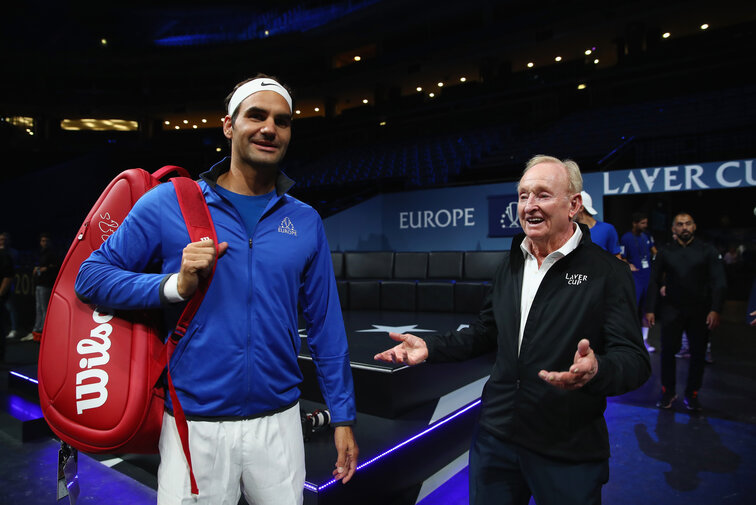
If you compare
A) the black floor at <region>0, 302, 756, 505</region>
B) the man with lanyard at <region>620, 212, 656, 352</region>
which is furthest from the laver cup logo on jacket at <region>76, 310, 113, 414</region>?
the man with lanyard at <region>620, 212, 656, 352</region>

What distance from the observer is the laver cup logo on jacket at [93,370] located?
3.68 ft

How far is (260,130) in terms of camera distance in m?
1.24

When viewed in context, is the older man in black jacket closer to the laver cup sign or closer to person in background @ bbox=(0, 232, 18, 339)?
Result: person in background @ bbox=(0, 232, 18, 339)

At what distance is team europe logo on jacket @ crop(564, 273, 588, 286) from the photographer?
1358 mm

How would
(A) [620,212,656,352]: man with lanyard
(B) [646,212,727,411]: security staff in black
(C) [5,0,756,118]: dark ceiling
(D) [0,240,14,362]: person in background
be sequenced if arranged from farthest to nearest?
(C) [5,0,756,118]: dark ceiling, (A) [620,212,656,352]: man with lanyard, (D) [0,240,14,362]: person in background, (B) [646,212,727,411]: security staff in black

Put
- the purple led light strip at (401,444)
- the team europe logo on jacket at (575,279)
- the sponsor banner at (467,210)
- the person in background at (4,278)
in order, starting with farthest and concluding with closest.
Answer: the sponsor banner at (467,210) < the person in background at (4,278) < the purple led light strip at (401,444) < the team europe logo on jacket at (575,279)

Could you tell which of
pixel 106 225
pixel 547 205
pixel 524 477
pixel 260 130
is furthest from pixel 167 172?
pixel 524 477

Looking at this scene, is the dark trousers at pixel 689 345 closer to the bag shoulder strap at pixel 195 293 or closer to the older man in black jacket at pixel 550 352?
the older man in black jacket at pixel 550 352

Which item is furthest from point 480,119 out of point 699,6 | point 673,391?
point 673,391

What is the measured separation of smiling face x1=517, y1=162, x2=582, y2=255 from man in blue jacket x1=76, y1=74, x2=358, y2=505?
700mm

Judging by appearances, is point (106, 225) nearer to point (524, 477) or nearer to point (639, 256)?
point (524, 477)

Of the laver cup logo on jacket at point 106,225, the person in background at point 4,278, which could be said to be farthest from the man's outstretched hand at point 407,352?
the person in background at point 4,278

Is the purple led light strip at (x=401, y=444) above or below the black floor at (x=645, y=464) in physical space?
above

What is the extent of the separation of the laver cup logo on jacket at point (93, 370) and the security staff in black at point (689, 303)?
4054 millimetres
